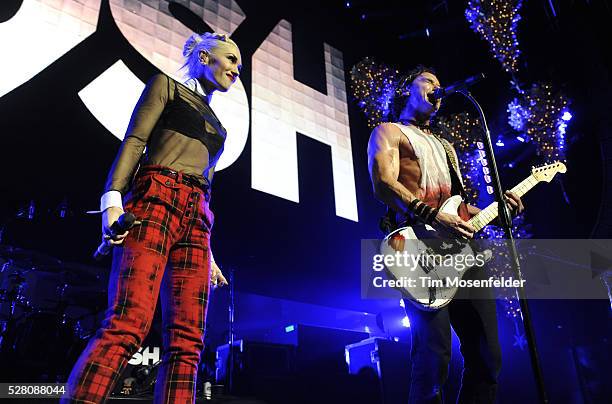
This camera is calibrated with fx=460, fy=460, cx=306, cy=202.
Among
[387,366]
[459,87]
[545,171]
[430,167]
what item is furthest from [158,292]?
[387,366]

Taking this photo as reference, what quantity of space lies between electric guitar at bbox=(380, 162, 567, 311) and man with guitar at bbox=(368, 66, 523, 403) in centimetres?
5

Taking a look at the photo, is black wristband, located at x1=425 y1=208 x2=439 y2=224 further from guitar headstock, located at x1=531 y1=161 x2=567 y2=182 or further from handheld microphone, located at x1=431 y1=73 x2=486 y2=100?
guitar headstock, located at x1=531 y1=161 x2=567 y2=182

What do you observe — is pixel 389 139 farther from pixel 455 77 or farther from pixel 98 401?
pixel 455 77

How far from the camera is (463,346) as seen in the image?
2029 mm

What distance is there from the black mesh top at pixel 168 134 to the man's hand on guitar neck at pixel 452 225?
3.32 feet

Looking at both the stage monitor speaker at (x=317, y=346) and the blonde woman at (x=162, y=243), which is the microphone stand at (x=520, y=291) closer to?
the blonde woman at (x=162, y=243)

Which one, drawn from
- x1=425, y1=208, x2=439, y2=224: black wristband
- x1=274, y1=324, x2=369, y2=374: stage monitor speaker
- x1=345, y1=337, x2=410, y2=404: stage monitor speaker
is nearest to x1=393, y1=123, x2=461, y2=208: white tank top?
x1=425, y1=208, x2=439, y2=224: black wristband

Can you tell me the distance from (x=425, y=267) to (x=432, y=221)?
204 mm

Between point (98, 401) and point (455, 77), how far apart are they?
20.7 feet

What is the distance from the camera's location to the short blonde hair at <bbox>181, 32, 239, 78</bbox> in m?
2.02

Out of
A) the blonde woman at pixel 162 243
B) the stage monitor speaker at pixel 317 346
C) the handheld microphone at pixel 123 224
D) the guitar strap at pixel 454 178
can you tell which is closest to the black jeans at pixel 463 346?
the guitar strap at pixel 454 178

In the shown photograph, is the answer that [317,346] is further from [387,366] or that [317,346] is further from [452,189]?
[452,189]

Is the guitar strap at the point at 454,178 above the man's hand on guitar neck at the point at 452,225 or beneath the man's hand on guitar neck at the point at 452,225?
above

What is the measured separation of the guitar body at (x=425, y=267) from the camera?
1941mm
